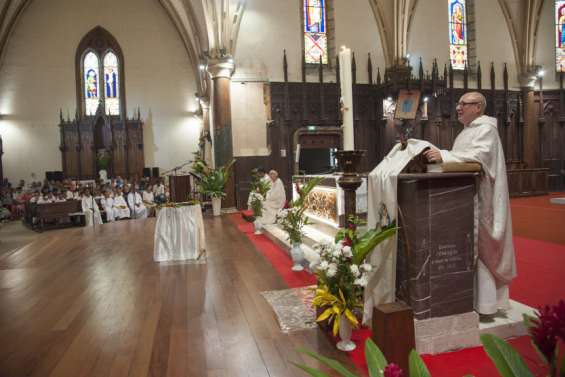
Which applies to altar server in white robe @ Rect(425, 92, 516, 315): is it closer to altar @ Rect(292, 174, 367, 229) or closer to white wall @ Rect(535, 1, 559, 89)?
altar @ Rect(292, 174, 367, 229)

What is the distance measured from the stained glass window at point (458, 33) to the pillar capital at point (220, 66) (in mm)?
8633

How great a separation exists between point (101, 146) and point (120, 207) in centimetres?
745

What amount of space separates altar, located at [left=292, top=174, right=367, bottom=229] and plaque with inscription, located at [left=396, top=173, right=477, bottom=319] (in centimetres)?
257

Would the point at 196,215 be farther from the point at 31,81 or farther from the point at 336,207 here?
the point at 31,81

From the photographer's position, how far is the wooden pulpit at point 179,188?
305 inches

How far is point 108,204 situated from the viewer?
12281mm

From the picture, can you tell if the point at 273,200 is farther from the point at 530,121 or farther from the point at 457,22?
the point at 530,121

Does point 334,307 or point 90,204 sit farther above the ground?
point 90,204

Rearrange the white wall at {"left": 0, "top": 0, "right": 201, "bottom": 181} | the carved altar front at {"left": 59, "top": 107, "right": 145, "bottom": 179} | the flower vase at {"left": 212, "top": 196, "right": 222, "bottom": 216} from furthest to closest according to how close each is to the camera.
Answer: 1. the carved altar front at {"left": 59, "top": 107, "right": 145, "bottom": 179}
2. the white wall at {"left": 0, "top": 0, "right": 201, "bottom": 181}
3. the flower vase at {"left": 212, "top": 196, "right": 222, "bottom": 216}

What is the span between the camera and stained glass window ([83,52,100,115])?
18.5m

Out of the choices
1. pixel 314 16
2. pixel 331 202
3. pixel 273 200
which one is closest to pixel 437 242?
pixel 331 202

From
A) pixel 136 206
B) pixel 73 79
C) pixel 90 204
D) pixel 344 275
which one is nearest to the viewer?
pixel 344 275

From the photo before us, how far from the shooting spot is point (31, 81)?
1764 centimetres

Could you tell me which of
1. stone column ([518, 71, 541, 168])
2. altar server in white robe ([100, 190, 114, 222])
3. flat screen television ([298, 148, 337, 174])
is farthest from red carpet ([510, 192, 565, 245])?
altar server in white robe ([100, 190, 114, 222])
